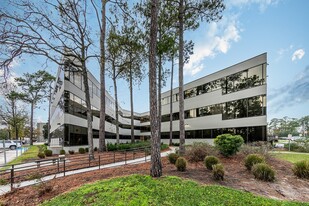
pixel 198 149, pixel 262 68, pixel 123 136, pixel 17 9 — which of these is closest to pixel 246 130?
Answer: pixel 262 68

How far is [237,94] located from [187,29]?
970cm

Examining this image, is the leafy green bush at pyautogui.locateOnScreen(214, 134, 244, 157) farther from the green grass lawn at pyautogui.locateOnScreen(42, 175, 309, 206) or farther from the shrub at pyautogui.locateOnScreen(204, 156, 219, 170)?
the green grass lawn at pyautogui.locateOnScreen(42, 175, 309, 206)

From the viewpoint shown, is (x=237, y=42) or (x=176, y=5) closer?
(x=176, y=5)

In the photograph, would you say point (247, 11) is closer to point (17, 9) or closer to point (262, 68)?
point (262, 68)

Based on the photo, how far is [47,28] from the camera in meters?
11.5

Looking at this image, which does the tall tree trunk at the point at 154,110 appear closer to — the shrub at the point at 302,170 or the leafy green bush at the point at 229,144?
the leafy green bush at the point at 229,144

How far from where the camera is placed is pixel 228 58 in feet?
73.8

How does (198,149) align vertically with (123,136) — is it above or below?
above

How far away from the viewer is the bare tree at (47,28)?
31.3 ft

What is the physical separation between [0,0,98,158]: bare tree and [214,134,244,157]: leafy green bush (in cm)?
809

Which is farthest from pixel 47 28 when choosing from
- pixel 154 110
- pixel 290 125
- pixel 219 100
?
pixel 290 125

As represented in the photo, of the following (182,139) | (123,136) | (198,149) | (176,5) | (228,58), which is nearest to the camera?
(198,149)

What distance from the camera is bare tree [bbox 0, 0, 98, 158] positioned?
9.53 meters

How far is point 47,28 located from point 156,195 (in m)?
11.8
